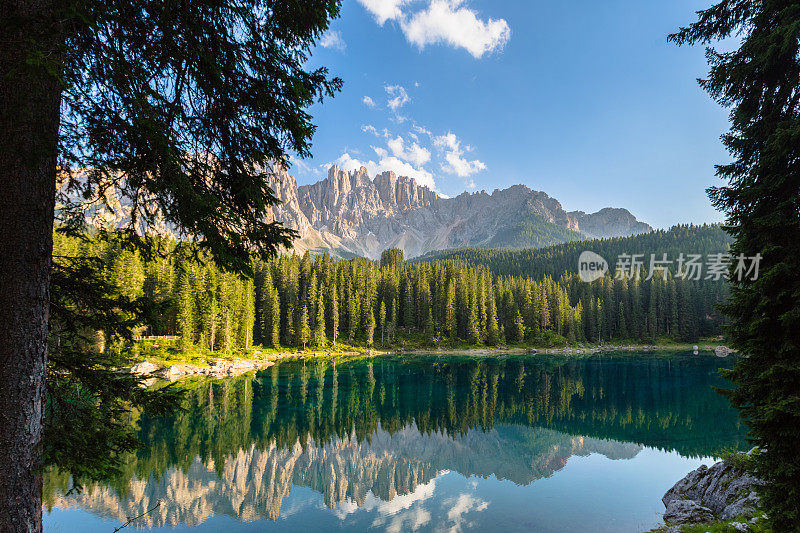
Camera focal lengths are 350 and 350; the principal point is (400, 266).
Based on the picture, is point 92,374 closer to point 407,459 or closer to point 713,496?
point 713,496

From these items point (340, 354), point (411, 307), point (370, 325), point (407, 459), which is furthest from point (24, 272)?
point (411, 307)

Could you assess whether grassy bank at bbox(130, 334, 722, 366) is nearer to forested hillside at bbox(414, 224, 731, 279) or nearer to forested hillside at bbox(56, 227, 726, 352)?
forested hillside at bbox(56, 227, 726, 352)

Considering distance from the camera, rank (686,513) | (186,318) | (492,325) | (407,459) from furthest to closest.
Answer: (492,325) < (186,318) < (407,459) < (686,513)

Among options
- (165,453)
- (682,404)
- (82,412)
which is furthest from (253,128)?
(682,404)

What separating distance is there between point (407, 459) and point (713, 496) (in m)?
16.4

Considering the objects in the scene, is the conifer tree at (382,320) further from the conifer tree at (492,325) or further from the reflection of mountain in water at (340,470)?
the reflection of mountain in water at (340,470)

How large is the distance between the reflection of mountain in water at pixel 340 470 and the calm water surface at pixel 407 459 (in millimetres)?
102

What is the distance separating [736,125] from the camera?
354 inches

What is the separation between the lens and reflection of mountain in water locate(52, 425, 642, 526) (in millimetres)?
17016

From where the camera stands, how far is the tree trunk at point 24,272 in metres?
3.67

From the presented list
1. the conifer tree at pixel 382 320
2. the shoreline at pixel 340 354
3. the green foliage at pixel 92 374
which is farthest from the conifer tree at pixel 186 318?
the green foliage at pixel 92 374

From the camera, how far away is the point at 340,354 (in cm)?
7875

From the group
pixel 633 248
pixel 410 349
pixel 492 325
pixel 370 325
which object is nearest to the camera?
pixel 370 325

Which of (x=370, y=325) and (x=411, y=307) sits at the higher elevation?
(x=411, y=307)
